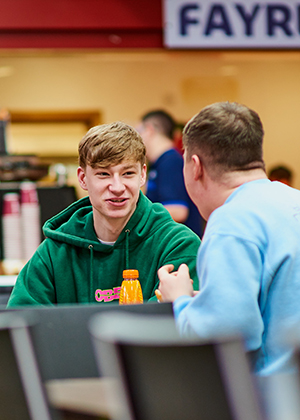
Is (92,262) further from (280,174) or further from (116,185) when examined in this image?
(280,174)

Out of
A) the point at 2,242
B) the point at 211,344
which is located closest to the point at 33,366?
the point at 211,344

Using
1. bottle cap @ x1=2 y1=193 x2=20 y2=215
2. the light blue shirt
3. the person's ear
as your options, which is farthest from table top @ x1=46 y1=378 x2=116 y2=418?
bottle cap @ x1=2 y1=193 x2=20 y2=215

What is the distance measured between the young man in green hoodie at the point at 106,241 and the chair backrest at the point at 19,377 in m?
0.78

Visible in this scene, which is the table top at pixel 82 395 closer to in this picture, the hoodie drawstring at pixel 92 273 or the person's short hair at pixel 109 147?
the hoodie drawstring at pixel 92 273

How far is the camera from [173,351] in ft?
2.55

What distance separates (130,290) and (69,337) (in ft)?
1.38

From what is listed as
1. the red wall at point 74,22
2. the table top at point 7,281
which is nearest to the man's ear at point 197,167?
the table top at point 7,281

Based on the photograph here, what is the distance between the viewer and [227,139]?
1.31 meters

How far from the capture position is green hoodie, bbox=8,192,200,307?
175 cm

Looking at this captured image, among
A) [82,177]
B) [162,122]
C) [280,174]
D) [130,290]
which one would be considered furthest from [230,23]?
[130,290]

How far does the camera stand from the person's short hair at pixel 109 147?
1.71m

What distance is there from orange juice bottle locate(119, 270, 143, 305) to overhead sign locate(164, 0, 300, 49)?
3.65 m

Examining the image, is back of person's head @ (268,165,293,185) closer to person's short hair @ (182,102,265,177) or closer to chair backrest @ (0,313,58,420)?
person's short hair @ (182,102,265,177)

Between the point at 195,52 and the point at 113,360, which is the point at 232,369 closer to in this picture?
the point at 113,360
